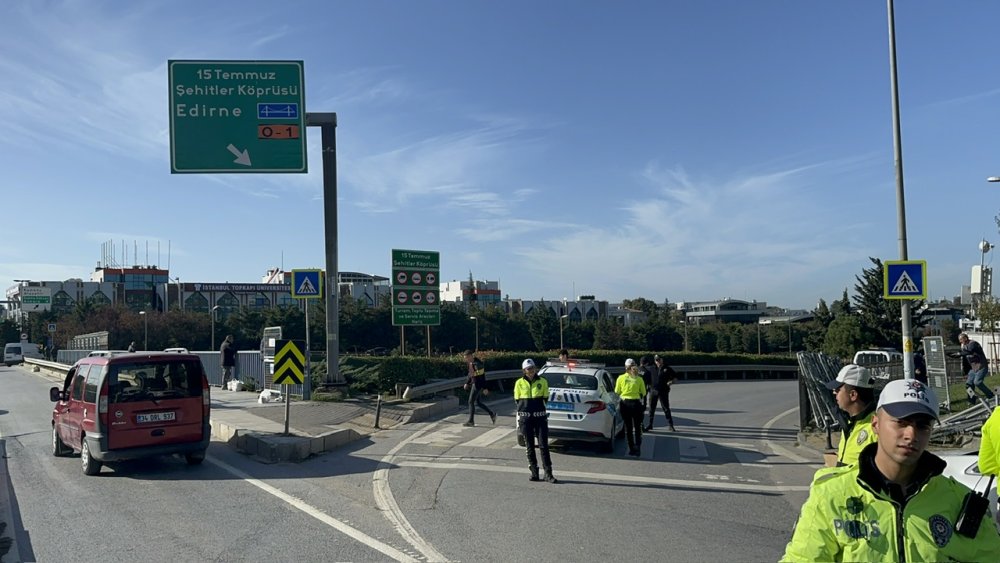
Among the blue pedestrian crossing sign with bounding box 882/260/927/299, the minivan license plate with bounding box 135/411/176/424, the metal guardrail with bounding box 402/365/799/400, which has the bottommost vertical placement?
the metal guardrail with bounding box 402/365/799/400

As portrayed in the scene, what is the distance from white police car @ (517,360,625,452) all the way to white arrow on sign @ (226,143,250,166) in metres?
8.79

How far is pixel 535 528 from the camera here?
8.05 m

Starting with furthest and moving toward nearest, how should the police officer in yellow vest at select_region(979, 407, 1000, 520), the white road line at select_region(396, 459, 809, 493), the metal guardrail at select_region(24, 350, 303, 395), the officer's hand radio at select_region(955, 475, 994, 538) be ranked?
the metal guardrail at select_region(24, 350, 303, 395)
the white road line at select_region(396, 459, 809, 493)
the police officer in yellow vest at select_region(979, 407, 1000, 520)
the officer's hand radio at select_region(955, 475, 994, 538)

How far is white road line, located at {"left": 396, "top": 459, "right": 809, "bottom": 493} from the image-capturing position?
10.7 m

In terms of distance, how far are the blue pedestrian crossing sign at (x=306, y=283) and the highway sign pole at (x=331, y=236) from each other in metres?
1.18

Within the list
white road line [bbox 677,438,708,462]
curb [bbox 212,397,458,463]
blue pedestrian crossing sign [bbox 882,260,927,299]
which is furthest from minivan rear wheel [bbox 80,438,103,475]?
blue pedestrian crossing sign [bbox 882,260,927,299]

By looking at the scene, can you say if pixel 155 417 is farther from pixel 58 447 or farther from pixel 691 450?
pixel 691 450

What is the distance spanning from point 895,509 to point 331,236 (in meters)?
19.0

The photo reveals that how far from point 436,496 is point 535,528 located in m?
2.10

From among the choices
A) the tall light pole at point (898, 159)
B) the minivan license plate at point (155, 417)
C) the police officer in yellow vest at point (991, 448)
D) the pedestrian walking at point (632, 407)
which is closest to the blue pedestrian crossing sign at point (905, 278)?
the tall light pole at point (898, 159)

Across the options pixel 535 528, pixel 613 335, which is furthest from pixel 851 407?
pixel 613 335

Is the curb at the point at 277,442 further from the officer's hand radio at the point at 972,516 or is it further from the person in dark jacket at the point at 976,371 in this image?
the person in dark jacket at the point at 976,371

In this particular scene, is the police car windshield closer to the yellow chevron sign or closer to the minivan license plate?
the yellow chevron sign

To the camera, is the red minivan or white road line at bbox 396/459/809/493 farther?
the red minivan
